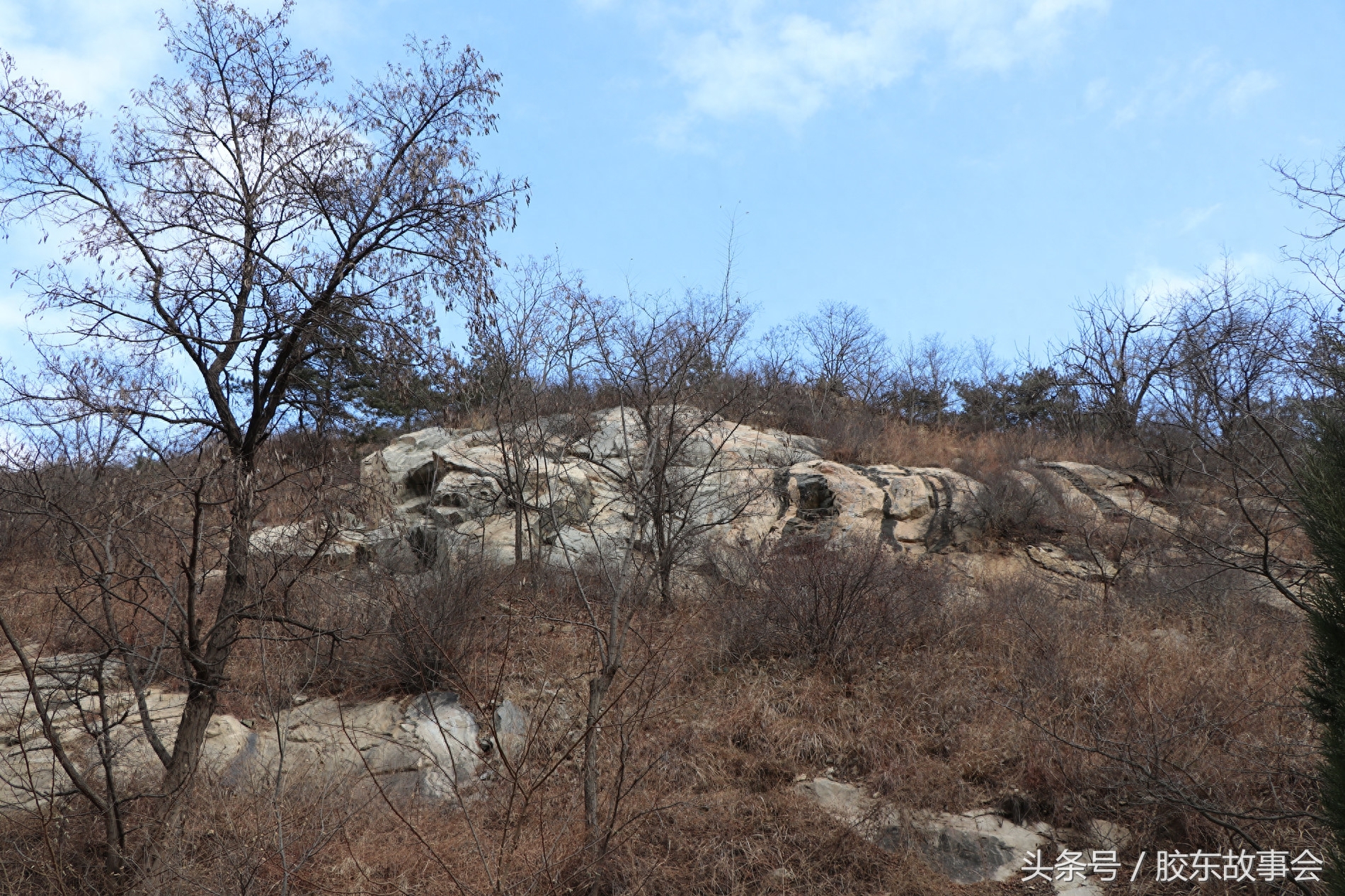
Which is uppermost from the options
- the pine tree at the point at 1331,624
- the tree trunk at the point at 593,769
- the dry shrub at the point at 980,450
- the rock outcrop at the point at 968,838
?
the dry shrub at the point at 980,450

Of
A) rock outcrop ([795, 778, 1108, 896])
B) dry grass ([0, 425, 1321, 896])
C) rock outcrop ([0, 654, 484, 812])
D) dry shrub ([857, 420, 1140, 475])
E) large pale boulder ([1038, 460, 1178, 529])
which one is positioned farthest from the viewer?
dry shrub ([857, 420, 1140, 475])

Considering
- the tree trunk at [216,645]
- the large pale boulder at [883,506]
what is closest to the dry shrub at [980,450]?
the large pale boulder at [883,506]

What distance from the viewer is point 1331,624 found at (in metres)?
3.66

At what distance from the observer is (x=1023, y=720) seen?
7344 millimetres

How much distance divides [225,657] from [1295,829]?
287 inches

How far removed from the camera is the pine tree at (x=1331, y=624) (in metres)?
3.48

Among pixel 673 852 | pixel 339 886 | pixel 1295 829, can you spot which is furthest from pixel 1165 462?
pixel 339 886

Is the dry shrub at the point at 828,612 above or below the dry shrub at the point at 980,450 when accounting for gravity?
below

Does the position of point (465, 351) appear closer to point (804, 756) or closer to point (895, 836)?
point (804, 756)

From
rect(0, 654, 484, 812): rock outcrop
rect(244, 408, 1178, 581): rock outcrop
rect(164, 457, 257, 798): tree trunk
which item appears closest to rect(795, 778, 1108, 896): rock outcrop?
rect(0, 654, 484, 812): rock outcrop

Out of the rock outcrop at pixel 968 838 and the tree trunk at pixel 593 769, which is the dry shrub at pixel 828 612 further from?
the tree trunk at pixel 593 769

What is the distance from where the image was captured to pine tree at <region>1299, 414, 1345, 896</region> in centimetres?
348

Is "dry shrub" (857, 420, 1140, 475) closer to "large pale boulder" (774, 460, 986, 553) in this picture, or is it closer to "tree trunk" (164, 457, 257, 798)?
"large pale boulder" (774, 460, 986, 553)

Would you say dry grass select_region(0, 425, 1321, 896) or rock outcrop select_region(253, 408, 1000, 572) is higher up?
rock outcrop select_region(253, 408, 1000, 572)
